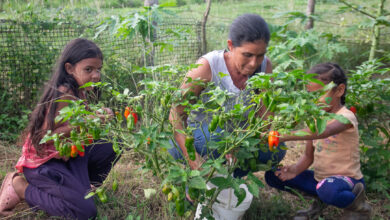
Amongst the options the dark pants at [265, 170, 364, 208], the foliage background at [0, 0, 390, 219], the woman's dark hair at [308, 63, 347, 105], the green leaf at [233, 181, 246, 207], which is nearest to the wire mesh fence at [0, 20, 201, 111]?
the foliage background at [0, 0, 390, 219]

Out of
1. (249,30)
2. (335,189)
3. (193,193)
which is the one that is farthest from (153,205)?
(249,30)

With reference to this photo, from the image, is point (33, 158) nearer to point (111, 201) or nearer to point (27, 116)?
point (111, 201)

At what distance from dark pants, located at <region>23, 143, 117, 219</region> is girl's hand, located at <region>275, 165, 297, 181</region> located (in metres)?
1.00

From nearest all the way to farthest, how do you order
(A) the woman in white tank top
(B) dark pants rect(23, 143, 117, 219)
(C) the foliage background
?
(A) the woman in white tank top → (B) dark pants rect(23, 143, 117, 219) → (C) the foliage background

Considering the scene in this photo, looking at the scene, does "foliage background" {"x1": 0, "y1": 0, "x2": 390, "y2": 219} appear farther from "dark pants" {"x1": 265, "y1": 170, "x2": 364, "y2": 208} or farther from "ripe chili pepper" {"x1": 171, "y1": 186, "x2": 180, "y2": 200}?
"ripe chili pepper" {"x1": 171, "y1": 186, "x2": 180, "y2": 200}

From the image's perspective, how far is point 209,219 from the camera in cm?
151

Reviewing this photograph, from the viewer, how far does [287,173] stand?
6.80 ft

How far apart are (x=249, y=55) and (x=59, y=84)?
1.11m

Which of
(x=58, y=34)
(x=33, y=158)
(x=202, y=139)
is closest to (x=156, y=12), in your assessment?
(x=202, y=139)

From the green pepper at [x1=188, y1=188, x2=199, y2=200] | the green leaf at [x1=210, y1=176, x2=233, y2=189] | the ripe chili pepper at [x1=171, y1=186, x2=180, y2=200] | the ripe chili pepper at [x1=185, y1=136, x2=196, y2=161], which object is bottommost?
the green pepper at [x1=188, y1=188, x2=199, y2=200]

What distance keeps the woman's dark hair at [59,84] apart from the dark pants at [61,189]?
14cm

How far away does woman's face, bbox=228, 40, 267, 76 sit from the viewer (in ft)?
5.80

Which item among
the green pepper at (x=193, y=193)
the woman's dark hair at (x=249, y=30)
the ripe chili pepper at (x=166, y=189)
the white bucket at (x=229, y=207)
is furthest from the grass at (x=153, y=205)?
the woman's dark hair at (x=249, y=30)

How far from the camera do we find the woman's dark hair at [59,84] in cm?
192
